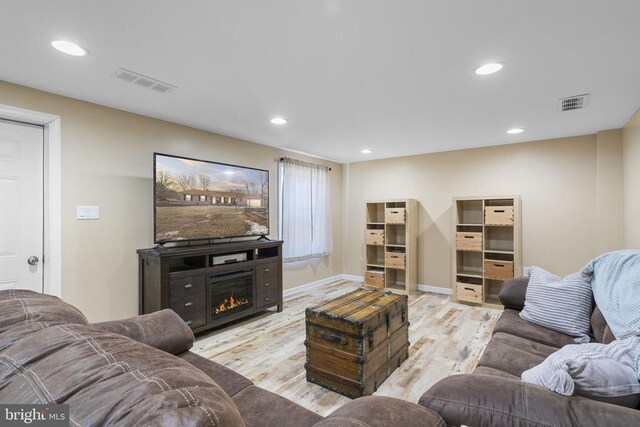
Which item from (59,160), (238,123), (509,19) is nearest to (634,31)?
(509,19)

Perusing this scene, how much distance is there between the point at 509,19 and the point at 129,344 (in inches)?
89.3

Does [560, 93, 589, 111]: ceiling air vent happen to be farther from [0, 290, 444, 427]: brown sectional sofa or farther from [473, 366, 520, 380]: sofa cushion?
[0, 290, 444, 427]: brown sectional sofa

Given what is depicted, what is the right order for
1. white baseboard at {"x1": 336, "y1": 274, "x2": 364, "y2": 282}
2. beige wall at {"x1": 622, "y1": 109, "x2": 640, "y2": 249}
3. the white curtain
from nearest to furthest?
beige wall at {"x1": 622, "y1": 109, "x2": 640, "y2": 249} < the white curtain < white baseboard at {"x1": 336, "y1": 274, "x2": 364, "y2": 282}

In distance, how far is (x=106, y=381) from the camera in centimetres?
66

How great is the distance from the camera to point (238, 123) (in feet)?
11.4

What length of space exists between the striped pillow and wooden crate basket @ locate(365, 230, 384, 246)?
114 inches

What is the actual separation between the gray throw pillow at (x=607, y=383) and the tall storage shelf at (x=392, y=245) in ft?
12.6

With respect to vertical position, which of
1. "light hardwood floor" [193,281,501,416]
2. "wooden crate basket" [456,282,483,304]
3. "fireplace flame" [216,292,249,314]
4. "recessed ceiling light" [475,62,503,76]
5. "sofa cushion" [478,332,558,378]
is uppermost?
"recessed ceiling light" [475,62,503,76]

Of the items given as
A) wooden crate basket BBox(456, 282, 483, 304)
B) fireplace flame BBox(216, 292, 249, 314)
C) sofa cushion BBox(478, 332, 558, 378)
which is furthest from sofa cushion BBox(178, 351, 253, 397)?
wooden crate basket BBox(456, 282, 483, 304)

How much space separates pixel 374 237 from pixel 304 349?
8.95 feet

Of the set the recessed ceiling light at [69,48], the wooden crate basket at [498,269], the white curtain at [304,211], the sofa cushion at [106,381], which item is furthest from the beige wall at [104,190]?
the wooden crate basket at [498,269]

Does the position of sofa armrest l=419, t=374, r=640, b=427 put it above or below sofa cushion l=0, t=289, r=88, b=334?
below

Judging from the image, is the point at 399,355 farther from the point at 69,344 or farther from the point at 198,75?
the point at 198,75

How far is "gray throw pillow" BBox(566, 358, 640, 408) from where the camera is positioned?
1080 mm
